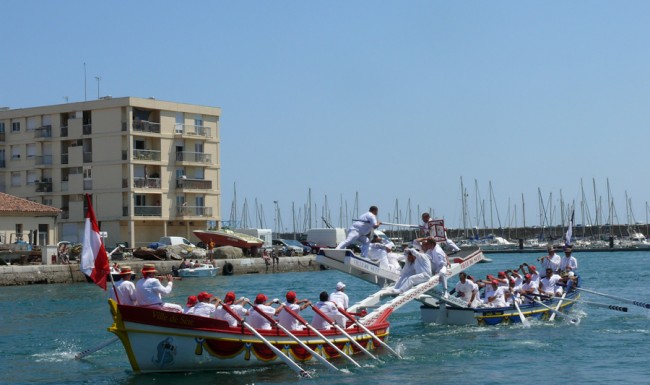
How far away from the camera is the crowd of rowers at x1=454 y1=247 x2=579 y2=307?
113 feet

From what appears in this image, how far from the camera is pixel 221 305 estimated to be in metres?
23.8

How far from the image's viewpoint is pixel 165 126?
8194cm

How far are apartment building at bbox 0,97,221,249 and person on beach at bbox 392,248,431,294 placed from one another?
50417mm

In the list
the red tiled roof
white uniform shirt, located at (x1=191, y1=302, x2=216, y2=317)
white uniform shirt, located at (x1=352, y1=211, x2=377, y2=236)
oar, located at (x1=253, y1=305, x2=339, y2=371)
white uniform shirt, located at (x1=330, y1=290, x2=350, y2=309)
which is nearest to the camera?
oar, located at (x1=253, y1=305, x2=339, y2=371)

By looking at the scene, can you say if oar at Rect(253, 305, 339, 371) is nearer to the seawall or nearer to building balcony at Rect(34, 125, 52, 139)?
the seawall

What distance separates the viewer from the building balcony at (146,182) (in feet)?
262

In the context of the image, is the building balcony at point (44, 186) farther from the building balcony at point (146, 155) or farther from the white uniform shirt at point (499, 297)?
the white uniform shirt at point (499, 297)

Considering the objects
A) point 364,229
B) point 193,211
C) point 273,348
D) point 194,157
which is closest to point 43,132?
point 194,157

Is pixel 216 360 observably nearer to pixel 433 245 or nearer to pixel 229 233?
pixel 433 245

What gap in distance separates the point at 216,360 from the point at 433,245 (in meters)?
11.4

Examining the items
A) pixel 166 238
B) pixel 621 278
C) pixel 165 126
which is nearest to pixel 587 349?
pixel 621 278

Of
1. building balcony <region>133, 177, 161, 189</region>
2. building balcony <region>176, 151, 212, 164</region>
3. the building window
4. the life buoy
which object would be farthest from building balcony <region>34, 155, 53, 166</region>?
the life buoy

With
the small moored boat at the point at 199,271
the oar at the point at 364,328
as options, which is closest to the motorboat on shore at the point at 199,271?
the small moored boat at the point at 199,271

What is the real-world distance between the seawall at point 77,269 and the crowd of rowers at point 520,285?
3318cm
